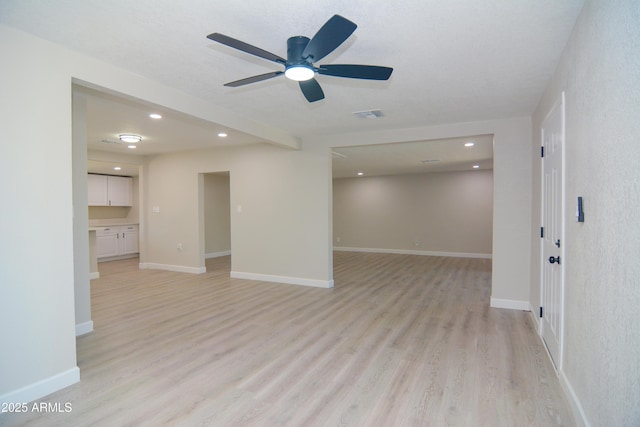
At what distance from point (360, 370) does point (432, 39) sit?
2566 mm

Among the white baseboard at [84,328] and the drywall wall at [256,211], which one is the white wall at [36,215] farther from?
the drywall wall at [256,211]

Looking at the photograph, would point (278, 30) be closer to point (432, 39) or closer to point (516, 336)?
point (432, 39)

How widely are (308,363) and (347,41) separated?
8.40ft

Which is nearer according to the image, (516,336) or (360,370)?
(360,370)

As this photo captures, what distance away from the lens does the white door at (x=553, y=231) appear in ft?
8.32

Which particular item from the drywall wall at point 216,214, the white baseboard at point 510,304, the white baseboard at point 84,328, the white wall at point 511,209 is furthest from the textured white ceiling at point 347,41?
the drywall wall at point 216,214

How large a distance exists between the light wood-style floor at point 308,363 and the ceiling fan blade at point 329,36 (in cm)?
225

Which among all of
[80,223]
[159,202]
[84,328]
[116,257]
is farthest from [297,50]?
[116,257]

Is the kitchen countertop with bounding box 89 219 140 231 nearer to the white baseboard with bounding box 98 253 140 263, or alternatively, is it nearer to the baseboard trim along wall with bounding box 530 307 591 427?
the white baseboard with bounding box 98 253 140 263

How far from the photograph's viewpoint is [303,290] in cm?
534

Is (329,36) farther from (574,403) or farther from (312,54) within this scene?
(574,403)

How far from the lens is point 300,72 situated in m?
2.19

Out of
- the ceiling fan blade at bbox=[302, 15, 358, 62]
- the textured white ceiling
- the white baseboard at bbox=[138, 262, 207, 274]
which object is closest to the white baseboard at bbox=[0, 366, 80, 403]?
the textured white ceiling

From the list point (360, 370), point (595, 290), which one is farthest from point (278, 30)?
point (360, 370)
